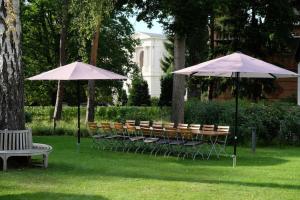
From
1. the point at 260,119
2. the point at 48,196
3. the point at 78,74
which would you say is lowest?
the point at 48,196

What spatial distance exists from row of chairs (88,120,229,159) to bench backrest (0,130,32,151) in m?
4.12

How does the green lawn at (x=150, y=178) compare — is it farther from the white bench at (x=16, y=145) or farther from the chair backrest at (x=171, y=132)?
the chair backrest at (x=171, y=132)

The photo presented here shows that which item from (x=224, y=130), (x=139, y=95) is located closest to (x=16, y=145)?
(x=224, y=130)

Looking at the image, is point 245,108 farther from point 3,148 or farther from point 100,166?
point 3,148

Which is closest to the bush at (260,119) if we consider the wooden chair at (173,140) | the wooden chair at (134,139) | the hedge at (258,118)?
the hedge at (258,118)

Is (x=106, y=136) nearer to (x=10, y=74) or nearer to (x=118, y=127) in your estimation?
(x=118, y=127)

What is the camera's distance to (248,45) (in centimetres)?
3109

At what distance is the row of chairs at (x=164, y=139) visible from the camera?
15516 millimetres

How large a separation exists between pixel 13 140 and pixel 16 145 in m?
0.14

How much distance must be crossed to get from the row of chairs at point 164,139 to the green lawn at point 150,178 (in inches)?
28.1

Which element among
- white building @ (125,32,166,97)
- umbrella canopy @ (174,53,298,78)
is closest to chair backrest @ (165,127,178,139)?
umbrella canopy @ (174,53,298,78)

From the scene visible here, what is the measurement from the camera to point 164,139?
16422mm

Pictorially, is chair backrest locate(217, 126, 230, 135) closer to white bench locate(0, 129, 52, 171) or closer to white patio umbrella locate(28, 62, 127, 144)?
white patio umbrella locate(28, 62, 127, 144)

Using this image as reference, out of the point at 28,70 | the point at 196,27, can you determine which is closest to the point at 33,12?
the point at 28,70
